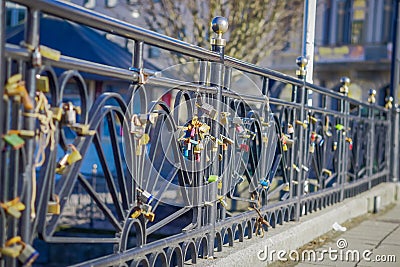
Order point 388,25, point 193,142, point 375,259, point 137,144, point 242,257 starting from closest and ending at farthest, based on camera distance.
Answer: point 137,144 → point 193,142 → point 242,257 → point 375,259 → point 388,25

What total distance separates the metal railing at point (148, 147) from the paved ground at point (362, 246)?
0.43 meters

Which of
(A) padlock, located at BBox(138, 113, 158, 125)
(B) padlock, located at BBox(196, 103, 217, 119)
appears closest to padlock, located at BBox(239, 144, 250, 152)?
(B) padlock, located at BBox(196, 103, 217, 119)

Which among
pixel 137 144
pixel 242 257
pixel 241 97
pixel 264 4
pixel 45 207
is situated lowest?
pixel 242 257

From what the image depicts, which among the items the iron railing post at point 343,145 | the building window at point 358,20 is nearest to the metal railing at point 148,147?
the iron railing post at point 343,145

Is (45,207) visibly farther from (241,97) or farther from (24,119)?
(241,97)

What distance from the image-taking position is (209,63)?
15.2 feet

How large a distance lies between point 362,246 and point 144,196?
149 inches

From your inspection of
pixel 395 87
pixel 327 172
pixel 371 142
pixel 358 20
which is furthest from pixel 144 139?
pixel 358 20

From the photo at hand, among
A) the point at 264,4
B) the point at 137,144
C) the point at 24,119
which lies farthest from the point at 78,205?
the point at 24,119

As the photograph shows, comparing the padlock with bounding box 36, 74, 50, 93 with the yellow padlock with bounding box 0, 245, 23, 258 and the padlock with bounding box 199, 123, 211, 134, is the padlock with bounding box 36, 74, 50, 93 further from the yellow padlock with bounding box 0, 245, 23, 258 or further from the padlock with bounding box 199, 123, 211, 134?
the padlock with bounding box 199, 123, 211, 134

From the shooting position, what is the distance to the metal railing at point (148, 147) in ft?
9.16

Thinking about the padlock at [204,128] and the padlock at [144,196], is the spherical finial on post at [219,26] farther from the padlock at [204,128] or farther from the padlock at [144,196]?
the padlock at [144,196]

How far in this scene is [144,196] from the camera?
3822mm

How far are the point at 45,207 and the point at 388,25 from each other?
32.2 metres
